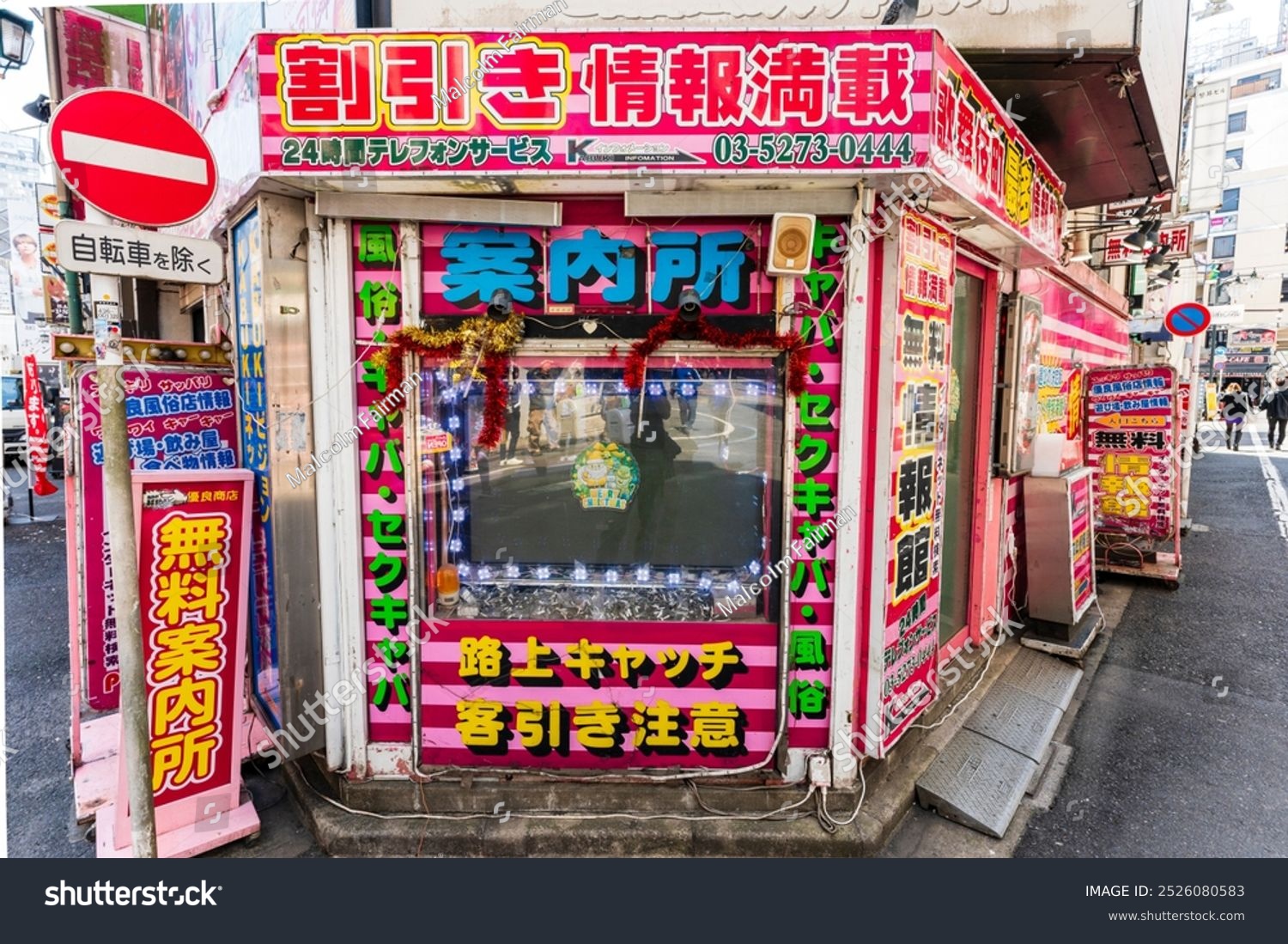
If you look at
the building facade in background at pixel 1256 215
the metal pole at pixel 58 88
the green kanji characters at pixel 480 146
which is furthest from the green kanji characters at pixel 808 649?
the building facade in background at pixel 1256 215

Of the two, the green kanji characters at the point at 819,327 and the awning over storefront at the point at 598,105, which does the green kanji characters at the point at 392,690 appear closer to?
the awning over storefront at the point at 598,105

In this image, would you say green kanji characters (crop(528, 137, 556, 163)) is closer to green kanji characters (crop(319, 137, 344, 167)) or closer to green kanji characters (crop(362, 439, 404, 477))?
green kanji characters (crop(319, 137, 344, 167))

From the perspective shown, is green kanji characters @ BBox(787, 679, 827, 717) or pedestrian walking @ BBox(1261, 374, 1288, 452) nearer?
green kanji characters @ BBox(787, 679, 827, 717)

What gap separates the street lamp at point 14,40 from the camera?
316 inches

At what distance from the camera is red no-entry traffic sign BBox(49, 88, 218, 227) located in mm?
2672

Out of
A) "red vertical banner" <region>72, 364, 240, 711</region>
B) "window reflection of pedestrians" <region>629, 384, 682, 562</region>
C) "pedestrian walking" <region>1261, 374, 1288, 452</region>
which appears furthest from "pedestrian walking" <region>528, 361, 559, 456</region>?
"pedestrian walking" <region>1261, 374, 1288, 452</region>

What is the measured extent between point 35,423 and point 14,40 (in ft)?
18.2

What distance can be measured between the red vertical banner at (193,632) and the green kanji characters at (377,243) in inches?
60.0

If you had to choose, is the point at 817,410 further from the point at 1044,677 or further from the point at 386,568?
the point at 1044,677

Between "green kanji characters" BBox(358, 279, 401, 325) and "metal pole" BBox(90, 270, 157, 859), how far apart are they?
1.29m

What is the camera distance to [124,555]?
287 centimetres

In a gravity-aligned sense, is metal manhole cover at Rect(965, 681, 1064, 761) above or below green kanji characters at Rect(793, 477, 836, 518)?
below

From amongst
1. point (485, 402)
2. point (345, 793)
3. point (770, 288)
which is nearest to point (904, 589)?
point (770, 288)

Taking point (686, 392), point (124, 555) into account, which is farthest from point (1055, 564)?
point (124, 555)
